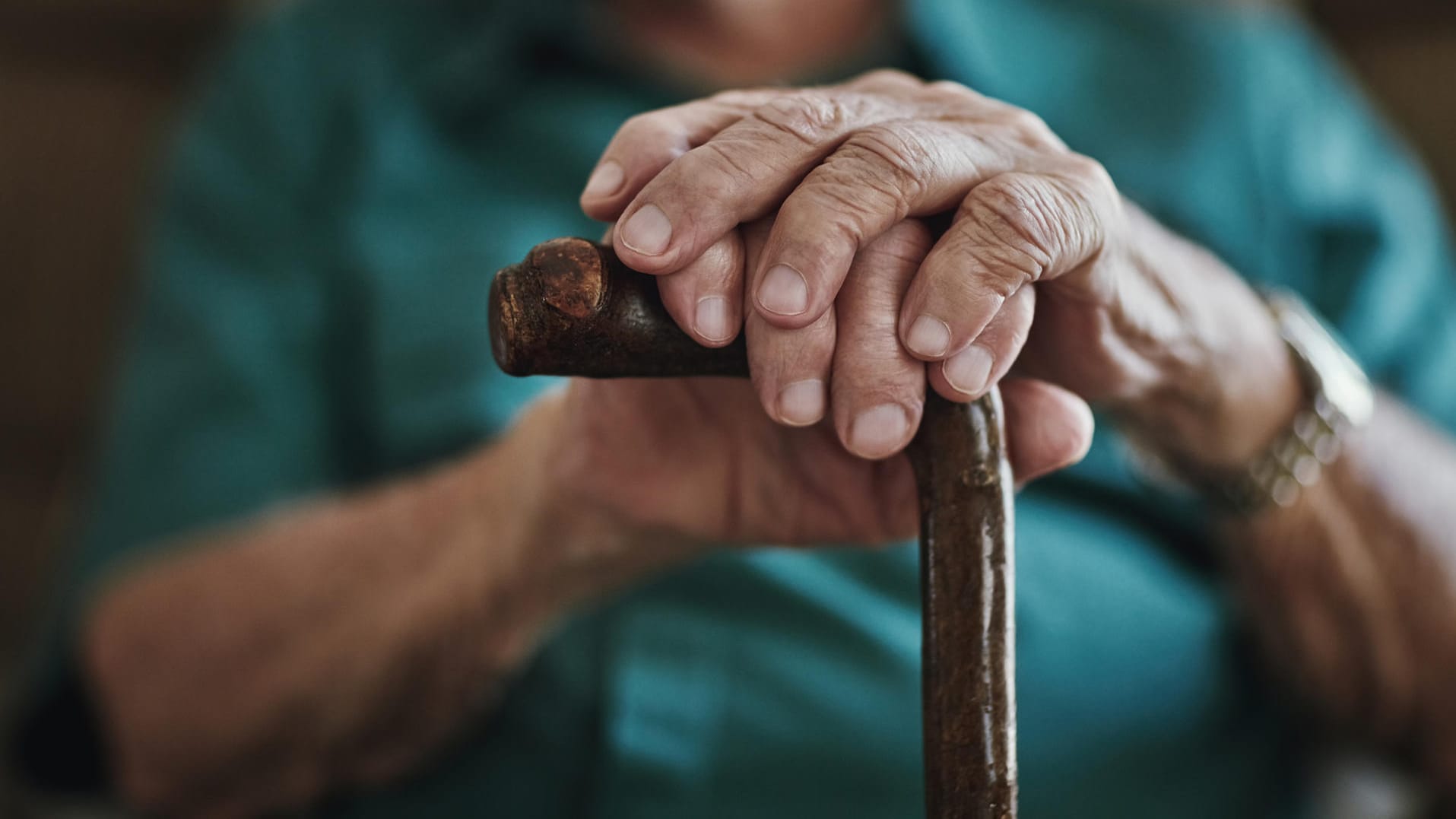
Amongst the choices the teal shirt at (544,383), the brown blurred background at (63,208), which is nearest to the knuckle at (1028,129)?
the teal shirt at (544,383)

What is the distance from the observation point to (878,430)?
1.14 feet

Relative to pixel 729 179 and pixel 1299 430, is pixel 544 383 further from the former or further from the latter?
pixel 1299 430

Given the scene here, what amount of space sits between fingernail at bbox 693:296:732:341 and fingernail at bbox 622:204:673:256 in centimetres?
2

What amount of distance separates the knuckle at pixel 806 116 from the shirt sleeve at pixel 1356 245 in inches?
20.3

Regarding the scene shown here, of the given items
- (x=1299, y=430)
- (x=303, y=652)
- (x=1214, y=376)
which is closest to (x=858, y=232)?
(x=1214, y=376)

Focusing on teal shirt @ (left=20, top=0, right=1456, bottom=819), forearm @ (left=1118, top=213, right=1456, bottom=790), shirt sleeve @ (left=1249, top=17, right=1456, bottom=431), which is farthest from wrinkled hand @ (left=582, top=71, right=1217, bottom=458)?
shirt sleeve @ (left=1249, top=17, right=1456, bottom=431)

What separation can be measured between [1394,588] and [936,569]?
470mm

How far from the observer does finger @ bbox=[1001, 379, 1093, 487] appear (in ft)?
1.30

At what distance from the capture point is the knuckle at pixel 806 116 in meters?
0.37

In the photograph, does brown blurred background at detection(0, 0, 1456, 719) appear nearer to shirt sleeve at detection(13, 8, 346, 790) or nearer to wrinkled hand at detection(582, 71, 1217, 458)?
shirt sleeve at detection(13, 8, 346, 790)

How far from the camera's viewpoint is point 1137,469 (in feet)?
2.35

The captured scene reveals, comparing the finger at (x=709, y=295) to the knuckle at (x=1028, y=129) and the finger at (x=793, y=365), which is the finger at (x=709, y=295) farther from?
the knuckle at (x=1028, y=129)

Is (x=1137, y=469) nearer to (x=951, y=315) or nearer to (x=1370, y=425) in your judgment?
(x=1370, y=425)

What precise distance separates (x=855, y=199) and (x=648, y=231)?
0.06 metres
